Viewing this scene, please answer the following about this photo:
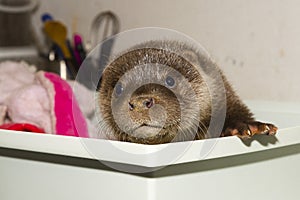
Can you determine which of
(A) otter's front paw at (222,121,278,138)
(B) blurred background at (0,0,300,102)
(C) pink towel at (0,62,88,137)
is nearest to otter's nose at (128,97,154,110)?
(A) otter's front paw at (222,121,278,138)

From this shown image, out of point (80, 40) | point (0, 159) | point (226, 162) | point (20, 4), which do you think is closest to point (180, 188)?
point (226, 162)

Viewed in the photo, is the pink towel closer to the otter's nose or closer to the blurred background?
the otter's nose

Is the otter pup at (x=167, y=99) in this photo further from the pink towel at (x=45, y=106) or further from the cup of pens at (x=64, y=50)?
the cup of pens at (x=64, y=50)

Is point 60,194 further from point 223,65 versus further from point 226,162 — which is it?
point 223,65

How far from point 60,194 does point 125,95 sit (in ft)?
0.59

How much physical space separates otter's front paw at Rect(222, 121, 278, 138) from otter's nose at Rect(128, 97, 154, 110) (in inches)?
5.6

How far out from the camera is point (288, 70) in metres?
1.27

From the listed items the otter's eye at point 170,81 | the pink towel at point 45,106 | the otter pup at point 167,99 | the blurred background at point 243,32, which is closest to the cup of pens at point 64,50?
the blurred background at point 243,32

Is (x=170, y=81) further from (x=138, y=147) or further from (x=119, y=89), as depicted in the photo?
(x=138, y=147)

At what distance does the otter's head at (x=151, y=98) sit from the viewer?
842 millimetres

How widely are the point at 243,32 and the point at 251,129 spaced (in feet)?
1.71

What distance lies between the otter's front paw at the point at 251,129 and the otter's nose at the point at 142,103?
143 mm

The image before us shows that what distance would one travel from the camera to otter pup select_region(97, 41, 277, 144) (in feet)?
2.80

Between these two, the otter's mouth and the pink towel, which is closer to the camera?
the otter's mouth
